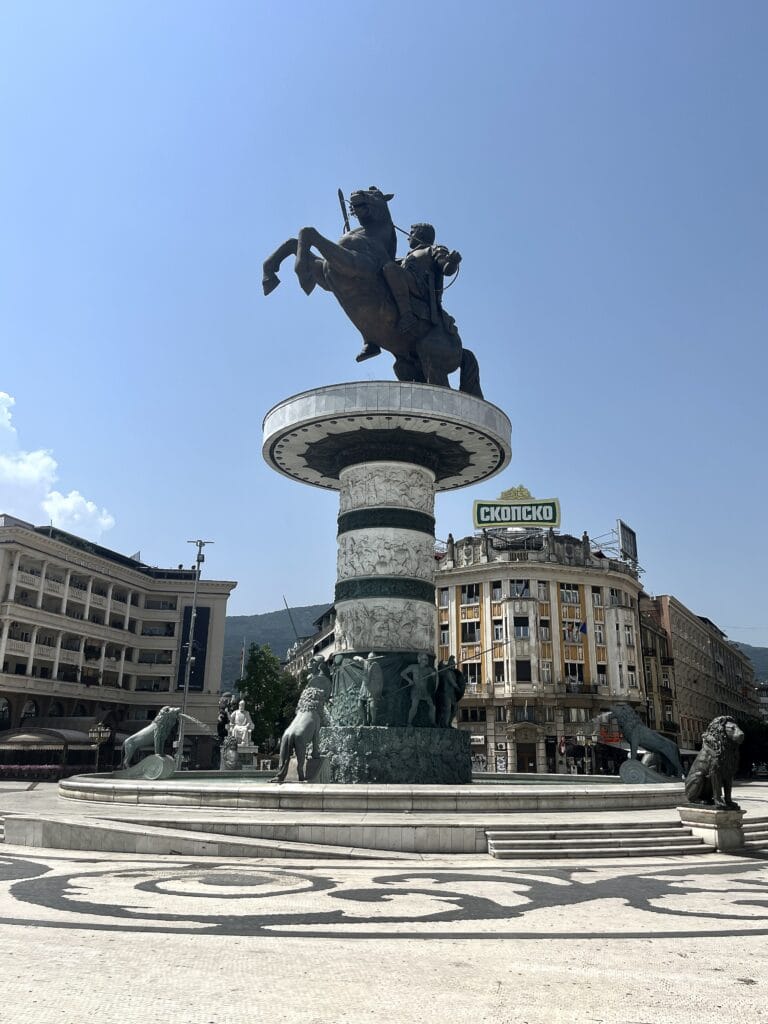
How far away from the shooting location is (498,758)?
54.1 metres

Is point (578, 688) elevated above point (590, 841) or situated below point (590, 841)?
above

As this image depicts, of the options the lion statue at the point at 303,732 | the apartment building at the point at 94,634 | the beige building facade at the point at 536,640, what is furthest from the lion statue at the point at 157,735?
the beige building facade at the point at 536,640

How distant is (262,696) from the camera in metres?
52.8

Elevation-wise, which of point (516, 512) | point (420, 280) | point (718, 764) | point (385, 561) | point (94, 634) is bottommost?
point (718, 764)

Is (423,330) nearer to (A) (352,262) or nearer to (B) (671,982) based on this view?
(A) (352,262)

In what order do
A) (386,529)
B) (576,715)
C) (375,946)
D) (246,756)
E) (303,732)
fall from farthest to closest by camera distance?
(576,715) < (246,756) < (386,529) < (303,732) < (375,946)

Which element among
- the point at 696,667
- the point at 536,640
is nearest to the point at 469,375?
the point at 536,640

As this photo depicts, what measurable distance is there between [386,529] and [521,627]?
1524 inches

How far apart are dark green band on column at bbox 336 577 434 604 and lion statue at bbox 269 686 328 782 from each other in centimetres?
298

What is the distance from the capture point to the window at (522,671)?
55.7m

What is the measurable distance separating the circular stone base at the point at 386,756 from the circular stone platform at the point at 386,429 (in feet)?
22.8

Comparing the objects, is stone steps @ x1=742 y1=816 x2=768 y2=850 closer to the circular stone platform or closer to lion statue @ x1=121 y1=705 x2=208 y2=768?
the circular stone platform

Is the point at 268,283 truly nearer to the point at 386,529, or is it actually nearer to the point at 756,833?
the point at 386,529

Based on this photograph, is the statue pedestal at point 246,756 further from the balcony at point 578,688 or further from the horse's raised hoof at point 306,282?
the balcony at point 578,688
